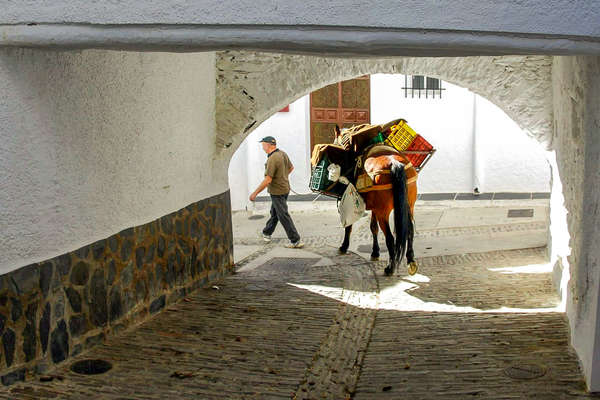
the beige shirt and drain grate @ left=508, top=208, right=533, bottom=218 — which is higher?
the beige shirt

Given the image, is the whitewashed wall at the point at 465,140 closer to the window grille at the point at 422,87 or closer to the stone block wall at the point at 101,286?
the window grille at the point at 422,87

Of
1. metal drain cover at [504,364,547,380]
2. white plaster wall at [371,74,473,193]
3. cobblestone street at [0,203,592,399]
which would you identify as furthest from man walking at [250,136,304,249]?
metal drain cover at [504,364,547,380]

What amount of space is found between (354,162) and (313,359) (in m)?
3.28

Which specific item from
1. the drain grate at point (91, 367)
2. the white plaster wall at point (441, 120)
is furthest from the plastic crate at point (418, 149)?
the white plaster wall at point (441, 120)

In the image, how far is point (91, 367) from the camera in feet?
18.2

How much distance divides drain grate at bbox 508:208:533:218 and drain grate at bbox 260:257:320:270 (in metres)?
4.19

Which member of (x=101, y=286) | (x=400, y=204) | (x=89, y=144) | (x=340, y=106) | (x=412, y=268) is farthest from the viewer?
(x=340, y=106)

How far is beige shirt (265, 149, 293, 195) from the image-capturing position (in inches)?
404

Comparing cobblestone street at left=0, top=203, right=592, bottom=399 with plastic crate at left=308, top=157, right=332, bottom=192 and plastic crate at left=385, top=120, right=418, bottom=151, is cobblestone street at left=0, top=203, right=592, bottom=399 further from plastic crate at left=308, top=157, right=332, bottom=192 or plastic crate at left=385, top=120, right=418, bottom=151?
plastic crate at left=385, top=120, right=418, bottom=151

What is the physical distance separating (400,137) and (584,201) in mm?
3629

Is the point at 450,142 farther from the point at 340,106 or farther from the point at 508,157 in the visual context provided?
the point at 340,106

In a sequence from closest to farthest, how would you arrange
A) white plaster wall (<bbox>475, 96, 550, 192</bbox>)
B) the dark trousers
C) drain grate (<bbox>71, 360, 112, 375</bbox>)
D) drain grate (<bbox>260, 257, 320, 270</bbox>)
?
1. drain grate (<bbox>71, 360, 112, 375</bbox>)
2. drain grate (<bbox>260, 257, 320, 270</bbox>)
3. the dark trousers
4. white plaster wall (<bbox>475, 96, 550, 192</bbox>)

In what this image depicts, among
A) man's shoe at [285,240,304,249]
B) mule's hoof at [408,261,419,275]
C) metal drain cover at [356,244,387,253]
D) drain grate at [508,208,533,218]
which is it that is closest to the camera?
mule's hoof at [408,261,419,275]

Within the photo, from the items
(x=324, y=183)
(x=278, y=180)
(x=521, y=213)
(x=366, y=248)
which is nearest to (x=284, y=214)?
(x=278, y=180)
